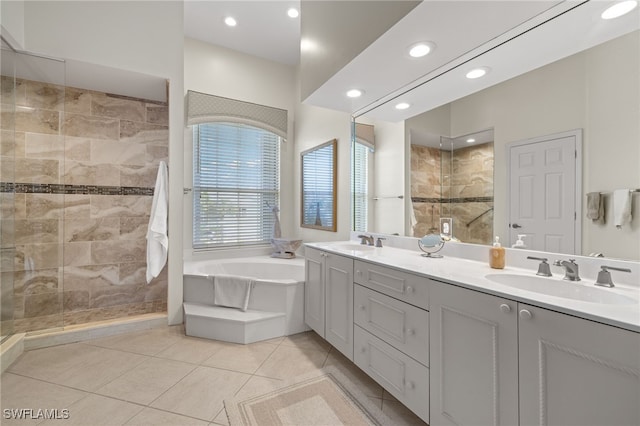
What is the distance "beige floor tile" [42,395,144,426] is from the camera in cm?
150

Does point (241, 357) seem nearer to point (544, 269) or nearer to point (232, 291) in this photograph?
point (232, 291)

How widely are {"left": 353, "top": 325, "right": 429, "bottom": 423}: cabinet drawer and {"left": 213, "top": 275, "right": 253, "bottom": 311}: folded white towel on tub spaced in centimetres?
115

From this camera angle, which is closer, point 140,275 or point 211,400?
point 211,400

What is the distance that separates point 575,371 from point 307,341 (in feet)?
6.45

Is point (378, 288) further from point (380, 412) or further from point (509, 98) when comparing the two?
point (509, 98)

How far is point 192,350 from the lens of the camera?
228 centimetres

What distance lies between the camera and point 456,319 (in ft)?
3.98

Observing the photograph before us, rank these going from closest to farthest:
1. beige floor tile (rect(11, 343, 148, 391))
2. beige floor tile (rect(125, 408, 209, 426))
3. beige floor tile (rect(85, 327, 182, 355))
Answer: beige floor tile (rect(125, 408, 209, 426))
beige floor tile (rect(11, 343, 148, 391))
beige floor tile (rect(85, 327, 182, 355))

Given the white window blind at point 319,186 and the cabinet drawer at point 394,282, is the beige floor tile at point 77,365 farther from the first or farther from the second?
the white window blind at point 319,186

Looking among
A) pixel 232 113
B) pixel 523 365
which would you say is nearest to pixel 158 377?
pixel 523 365

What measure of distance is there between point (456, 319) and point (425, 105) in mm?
1547

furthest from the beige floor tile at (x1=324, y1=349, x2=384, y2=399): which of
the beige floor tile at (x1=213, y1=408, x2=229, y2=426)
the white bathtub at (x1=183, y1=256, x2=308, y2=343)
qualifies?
the beige floor tile at (x1=213, y1=408, x2=229, y2=426)

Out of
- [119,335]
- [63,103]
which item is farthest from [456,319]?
[63,103]

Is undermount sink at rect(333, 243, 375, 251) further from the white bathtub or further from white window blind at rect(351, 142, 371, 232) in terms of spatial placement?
the white bathtub
